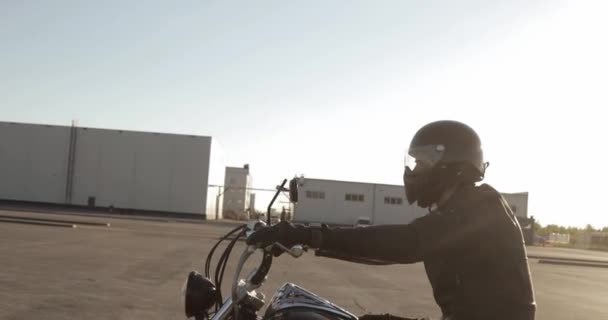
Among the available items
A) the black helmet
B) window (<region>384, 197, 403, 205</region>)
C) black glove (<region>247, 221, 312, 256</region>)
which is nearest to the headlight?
black glove (<region>247, 221, 312, 256</region>)

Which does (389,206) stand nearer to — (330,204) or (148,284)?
(330,204)

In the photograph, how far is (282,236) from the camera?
2.30m

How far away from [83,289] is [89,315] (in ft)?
7.27

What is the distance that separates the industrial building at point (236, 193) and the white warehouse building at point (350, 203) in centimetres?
1942

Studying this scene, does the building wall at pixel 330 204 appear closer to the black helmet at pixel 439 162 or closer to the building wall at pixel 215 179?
the building wall at pixel 215 179

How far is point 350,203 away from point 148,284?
5496 centimetres

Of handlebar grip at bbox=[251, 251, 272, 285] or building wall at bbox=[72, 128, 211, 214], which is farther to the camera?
building wall at bbox=[72, 128, 211, 214]

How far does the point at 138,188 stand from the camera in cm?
5953

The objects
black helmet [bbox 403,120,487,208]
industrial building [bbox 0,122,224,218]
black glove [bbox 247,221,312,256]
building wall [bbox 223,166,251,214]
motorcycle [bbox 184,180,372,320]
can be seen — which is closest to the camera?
black glove [bbox 247,221,312,256]

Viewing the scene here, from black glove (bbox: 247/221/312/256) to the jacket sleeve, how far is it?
9 cm

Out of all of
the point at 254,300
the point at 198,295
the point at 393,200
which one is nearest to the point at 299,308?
the point at 254,300

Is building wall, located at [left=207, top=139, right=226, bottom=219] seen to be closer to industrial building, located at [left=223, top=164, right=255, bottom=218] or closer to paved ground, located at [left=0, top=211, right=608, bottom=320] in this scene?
industrial building, located at [left=223, top=164, right=255, bottom=218]

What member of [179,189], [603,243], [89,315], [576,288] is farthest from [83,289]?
[603,243]

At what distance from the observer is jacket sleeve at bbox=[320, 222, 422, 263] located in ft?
7.86
